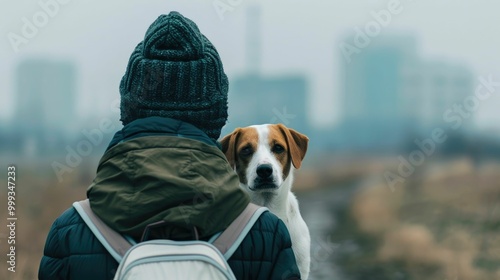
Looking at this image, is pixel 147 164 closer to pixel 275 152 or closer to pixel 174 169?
pixel 174 169

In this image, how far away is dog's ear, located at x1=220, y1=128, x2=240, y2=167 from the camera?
11.0ft

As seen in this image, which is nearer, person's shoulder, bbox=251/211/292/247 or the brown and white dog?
person's shoulder, bbox=251/211/292/247

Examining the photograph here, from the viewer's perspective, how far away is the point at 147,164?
141 cm

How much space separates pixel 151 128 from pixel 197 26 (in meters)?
0.29

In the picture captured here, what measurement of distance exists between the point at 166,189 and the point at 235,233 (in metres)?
0.19

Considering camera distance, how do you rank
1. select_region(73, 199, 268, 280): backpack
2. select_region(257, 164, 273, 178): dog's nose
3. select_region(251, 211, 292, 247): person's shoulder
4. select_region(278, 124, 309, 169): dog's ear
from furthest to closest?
select_region(278, 124, 309, 169): dog's ear → select_region(257, 164, 273, 178): dog's nose → select_region(251, 211, 292, 247): person's shoulder → select_region(73, 199, 268, 280): backpack

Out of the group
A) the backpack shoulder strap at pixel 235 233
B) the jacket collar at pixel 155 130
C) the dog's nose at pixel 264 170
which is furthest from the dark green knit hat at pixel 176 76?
the dog's nose at pixel 264 170

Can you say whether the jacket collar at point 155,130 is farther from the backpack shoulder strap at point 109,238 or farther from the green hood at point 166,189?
the backpack shoulder strap at point 109,238

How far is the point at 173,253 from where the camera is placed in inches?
55.5

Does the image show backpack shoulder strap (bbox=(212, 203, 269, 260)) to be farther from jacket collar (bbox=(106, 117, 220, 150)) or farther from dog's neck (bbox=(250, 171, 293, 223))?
dog's neck (bbox=(250, 171, 293, 223))

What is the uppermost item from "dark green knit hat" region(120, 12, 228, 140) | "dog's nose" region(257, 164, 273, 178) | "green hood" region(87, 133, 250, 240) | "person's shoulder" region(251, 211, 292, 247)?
"dark green knit hat" region(120, 12, 228, 140)

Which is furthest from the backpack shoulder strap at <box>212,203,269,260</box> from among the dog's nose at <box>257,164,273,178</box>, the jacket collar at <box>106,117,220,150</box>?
the dog's nose at <box>257,164,273,178</box>

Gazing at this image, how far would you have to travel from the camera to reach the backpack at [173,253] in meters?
1.39

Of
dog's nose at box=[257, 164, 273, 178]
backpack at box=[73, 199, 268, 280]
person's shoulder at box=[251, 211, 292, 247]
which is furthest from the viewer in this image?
dog's nose at box=[257, 164, 273, 178]
